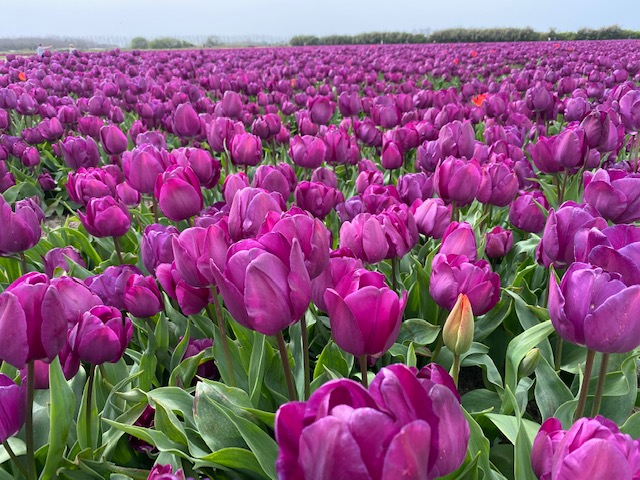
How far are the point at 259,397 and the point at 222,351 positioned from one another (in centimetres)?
24

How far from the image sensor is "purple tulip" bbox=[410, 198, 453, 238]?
1.95 metres

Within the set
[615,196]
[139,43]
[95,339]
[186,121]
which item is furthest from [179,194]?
[139,43]

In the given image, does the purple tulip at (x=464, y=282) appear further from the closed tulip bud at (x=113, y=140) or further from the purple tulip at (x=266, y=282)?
the closed tulip bud at (x=113, y=140)

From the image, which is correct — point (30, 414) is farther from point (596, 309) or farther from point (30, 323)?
point (596, 309)

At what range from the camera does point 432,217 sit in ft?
6.43

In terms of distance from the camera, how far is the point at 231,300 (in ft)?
3.51

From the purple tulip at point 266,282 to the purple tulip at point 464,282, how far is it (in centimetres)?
53

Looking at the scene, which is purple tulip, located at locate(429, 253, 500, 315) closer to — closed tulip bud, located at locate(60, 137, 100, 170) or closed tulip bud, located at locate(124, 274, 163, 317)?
closed tulip bud, located at locate(124, 274, 163, 317)

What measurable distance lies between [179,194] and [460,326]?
1.06 meters

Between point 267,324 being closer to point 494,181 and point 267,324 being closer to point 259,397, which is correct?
point 259,397

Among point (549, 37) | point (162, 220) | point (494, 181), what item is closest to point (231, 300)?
point (494, 181)

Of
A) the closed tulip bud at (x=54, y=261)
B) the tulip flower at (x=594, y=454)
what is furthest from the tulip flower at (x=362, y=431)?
the closed tulip bud at (x=54, y=261)

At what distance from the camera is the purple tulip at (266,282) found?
100 cm

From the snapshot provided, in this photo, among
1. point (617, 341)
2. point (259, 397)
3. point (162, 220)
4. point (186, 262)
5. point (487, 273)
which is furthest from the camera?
point (162, 220)
